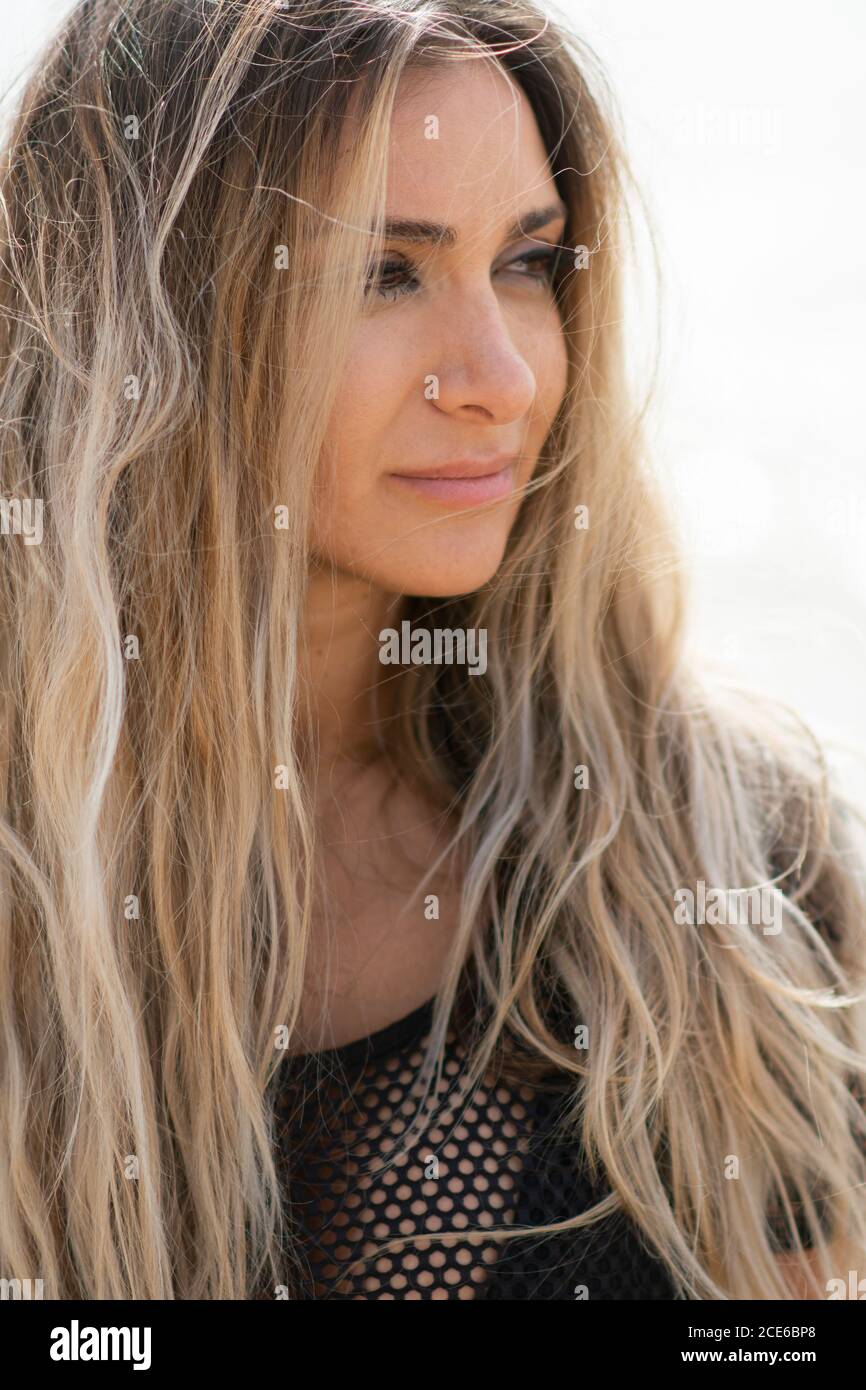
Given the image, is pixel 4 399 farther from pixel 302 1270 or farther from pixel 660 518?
pixel 302 1270

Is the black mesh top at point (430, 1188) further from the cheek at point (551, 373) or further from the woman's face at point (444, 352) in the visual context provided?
the cheek at point (551, 373)

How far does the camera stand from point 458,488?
1.24m

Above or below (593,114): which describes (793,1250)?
below

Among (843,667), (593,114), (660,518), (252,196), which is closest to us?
(252,196)

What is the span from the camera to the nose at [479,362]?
1.17m

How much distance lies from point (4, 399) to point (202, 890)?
1.60 feet

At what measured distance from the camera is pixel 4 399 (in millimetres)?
1200

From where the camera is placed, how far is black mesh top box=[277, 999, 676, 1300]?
1125mm

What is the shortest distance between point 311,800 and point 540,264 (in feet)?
1.94

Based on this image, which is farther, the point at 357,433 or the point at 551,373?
the point at 551,373

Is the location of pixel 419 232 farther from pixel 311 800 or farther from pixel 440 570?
pixel 311 800

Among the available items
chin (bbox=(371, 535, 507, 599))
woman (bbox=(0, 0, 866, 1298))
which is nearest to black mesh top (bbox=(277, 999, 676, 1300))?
woman (bbox=(0, 0, 866, 1298))

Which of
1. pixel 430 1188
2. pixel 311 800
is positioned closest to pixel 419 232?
pixel 311 800

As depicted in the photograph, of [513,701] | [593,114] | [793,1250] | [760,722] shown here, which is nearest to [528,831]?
[513,701]
